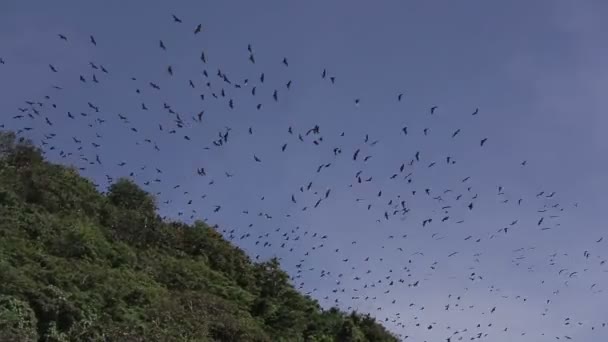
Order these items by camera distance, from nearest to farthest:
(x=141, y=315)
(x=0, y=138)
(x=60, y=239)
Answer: (x=141, y=315), (x=60, y=239), (x=0, y=138)

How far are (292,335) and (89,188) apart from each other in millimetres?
11265

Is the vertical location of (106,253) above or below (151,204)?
below

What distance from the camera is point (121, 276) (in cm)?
3069

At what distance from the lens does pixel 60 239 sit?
3092 cm

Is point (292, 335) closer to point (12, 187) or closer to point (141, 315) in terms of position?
point (141, 315)

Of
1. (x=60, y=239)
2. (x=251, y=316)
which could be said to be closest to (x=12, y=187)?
(x=60, y=239)

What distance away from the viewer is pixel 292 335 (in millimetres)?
34469

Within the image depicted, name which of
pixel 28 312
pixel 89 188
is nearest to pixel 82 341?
pixel 28 312

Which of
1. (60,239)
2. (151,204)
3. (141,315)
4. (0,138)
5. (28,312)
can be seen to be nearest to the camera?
(28,312)

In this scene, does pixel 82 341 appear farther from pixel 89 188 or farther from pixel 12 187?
pixel 89 188

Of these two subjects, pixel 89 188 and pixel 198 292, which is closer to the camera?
pixel 198 292

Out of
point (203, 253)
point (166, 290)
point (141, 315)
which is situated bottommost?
point (141, 315)

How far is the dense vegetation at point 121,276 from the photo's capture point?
82.1 feet

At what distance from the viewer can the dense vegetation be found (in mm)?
25016
